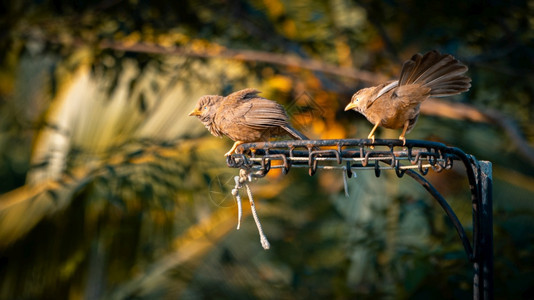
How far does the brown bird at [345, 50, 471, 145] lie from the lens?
2506mm

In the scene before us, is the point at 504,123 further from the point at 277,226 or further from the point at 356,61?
the point at 277,226

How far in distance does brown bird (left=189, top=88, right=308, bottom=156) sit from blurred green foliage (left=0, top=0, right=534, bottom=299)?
7.92ft

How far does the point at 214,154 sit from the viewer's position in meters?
6.92

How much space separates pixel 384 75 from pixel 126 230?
3255mm

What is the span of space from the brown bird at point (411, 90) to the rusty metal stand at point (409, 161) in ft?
0.62

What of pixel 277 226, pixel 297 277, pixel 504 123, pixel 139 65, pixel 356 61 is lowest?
pixel 297 277

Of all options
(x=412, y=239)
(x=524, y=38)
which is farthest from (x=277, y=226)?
(x=524, y=38)

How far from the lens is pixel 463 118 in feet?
21.4

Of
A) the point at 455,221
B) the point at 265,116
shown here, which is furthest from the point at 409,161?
the point at 265,116

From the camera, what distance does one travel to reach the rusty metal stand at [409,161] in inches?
85.4

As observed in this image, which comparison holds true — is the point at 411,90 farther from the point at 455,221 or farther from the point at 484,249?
the point at 484,249

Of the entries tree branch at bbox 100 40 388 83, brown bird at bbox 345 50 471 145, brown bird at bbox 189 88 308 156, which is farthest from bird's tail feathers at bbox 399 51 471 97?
tree branch at bbox 100 40 388 83

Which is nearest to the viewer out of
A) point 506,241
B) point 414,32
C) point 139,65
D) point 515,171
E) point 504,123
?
point 506,241

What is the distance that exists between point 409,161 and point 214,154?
4.70 meters
